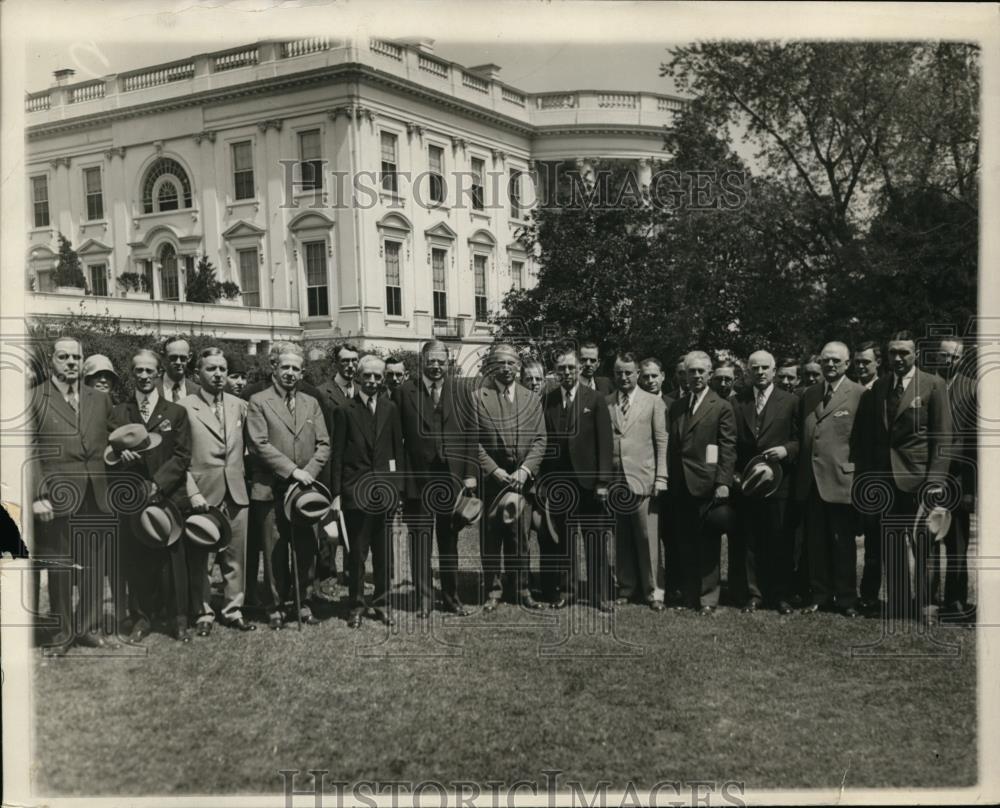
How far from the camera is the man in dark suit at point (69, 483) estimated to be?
511cm

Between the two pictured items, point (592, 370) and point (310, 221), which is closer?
point (310, 221)

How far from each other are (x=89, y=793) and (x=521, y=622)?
8.14 ft

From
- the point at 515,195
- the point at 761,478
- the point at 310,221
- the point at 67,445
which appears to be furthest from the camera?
the point at 761,478

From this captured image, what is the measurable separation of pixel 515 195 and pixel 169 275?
2.28 m

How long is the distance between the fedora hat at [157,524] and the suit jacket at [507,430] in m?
1.89

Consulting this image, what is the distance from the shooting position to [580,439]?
18.6ft

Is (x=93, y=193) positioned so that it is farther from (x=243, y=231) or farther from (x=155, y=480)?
(x=155, y=480)

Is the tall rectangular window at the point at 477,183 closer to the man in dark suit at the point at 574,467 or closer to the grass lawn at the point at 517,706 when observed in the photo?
the man in dark suit at the point at 574,467

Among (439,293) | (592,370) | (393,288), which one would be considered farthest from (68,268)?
(592,370)

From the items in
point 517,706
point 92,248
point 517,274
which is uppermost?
point 92,248

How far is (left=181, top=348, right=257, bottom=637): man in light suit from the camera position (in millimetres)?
5441

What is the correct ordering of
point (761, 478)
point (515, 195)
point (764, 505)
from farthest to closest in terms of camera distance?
point (764, 505) → point (761, 478) → point (515, 195)

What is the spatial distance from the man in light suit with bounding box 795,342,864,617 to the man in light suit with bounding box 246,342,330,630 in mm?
3094

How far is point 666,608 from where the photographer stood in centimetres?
580
